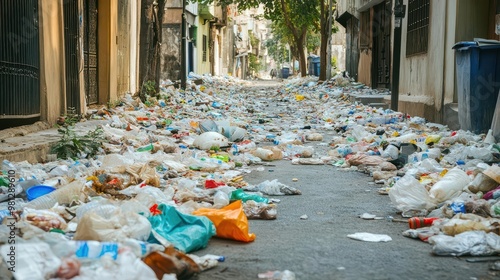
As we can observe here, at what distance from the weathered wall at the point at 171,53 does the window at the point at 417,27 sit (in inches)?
457

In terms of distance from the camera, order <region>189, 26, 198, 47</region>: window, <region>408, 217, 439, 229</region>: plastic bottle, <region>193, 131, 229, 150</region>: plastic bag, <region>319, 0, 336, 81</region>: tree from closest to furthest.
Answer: <region>408, 217, 439, 229</region>: plastic bottle, <region>193, 131, 229, 150</region>: plastic bag, <region>319, 0, 336, 81</region>: tree, <region>189, 26, 198, 47</region>: window

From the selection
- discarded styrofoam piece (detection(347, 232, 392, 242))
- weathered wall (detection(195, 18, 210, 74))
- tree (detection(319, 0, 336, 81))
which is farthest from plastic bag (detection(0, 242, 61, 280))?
weathered wall (detection(195, 18, 210, 74))

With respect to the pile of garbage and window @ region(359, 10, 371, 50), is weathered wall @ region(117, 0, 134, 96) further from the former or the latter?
window @ region(359, 10, 371, 50)

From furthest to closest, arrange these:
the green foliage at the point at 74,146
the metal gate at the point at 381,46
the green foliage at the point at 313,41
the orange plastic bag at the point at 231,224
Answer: the green foliage at the point at 313,41, the metal gate at the point at 381,46, the green foliage at the point at 74,146, the orange plastic bag at the point at 231,224

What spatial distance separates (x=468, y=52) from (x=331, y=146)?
2.16m

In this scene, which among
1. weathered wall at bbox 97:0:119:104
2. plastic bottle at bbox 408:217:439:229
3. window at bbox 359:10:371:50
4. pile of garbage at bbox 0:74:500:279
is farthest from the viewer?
window at bbox 359:10:371:50

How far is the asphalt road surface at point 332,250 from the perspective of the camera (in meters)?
3.35

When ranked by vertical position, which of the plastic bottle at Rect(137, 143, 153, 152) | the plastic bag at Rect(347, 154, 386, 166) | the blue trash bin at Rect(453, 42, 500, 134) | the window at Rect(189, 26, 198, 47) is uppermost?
the window at Rect(189, 26, 198, 47)

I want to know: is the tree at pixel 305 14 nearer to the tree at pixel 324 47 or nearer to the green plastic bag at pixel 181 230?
the tree at pixel 324 47

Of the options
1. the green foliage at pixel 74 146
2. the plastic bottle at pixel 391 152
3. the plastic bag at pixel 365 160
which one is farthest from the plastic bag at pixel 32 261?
the plastic bottle at pixel 391 152

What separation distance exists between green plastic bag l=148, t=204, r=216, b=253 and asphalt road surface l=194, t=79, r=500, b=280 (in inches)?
2.9

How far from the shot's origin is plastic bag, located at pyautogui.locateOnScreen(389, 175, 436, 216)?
478 centimetres

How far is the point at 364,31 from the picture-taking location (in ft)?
68.9

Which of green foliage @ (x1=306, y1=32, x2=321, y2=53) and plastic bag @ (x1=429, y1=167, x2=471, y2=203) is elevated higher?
green foliage @ (x1=306, y1=32, x2=321, y2=53)
